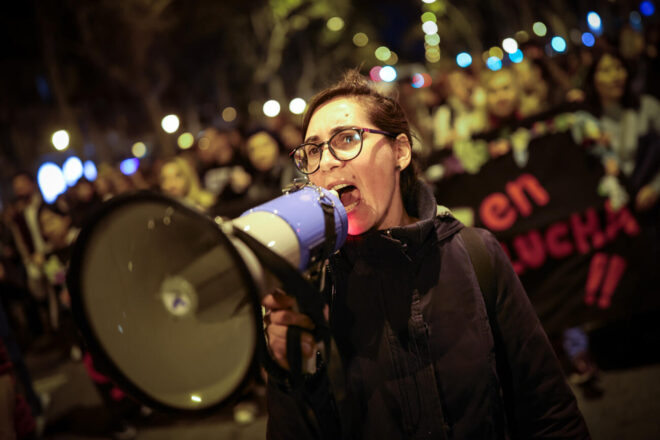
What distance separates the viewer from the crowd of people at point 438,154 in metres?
3.36

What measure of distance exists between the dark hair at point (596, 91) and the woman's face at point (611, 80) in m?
0.04

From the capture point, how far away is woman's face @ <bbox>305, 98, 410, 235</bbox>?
1493mm

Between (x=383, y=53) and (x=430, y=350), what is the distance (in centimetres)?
5299

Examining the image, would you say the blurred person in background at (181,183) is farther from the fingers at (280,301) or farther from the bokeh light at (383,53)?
the bokeh light at (383,53)

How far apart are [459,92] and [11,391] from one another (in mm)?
5960

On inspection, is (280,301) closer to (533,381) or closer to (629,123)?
(533,381)

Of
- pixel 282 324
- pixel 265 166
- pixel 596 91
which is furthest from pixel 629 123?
pixel 282 324

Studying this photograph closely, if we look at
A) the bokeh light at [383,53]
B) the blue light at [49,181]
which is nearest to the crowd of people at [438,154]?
the blue light at [49,181]

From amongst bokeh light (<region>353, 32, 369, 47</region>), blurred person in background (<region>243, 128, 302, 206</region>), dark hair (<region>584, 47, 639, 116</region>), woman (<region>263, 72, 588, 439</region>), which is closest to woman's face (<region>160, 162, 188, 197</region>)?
blurred person in background (<region>243, 128, 302, 206</region>)

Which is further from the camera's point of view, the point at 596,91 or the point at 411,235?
the point at 596,91

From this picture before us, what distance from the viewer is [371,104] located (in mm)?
1584

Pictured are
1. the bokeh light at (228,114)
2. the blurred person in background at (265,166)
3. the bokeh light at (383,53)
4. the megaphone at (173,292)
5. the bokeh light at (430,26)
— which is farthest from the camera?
the bokeh light at (383,53)

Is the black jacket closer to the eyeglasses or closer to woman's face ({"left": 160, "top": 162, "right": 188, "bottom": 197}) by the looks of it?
the eyeglasses

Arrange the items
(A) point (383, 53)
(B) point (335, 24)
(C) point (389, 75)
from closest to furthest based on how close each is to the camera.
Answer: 1. (C) point (389, 75)
2. (B) point (335, 24)
3. (A) point (383, 53)
